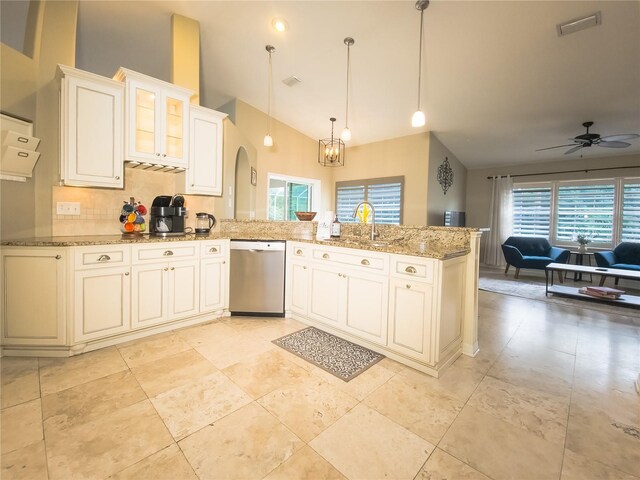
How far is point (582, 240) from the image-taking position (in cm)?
567

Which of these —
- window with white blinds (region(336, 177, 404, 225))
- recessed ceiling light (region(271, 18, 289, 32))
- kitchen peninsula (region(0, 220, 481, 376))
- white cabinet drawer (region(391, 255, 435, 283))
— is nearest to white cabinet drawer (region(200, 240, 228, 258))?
kitchen peninsula (region(0, 220, 481, 376))

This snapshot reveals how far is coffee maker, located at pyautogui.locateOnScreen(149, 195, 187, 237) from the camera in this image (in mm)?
2826

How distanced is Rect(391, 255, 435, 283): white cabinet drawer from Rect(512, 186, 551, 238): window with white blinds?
244 inches

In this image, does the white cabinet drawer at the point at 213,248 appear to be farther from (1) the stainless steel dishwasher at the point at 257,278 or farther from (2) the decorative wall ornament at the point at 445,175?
(2) the decorative wall ornament at the point at 445,175

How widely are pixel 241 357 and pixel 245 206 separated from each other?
339cm

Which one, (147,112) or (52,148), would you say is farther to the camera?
(147,112)

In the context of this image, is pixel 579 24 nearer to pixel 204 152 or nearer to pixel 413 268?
pixel 413 268

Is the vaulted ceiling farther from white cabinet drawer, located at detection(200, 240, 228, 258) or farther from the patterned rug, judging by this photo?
the patterned rug

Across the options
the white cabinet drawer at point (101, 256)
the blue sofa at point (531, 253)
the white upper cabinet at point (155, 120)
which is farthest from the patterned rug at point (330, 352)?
the blue sofa at point (531, 253)

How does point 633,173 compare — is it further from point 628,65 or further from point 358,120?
point 358,120

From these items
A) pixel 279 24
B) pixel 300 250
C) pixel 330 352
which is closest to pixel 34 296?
pixel 300 250

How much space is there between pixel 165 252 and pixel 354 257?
5.60 ft

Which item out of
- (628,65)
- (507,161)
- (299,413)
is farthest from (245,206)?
(507,161)

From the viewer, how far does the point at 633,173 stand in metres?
5.43
